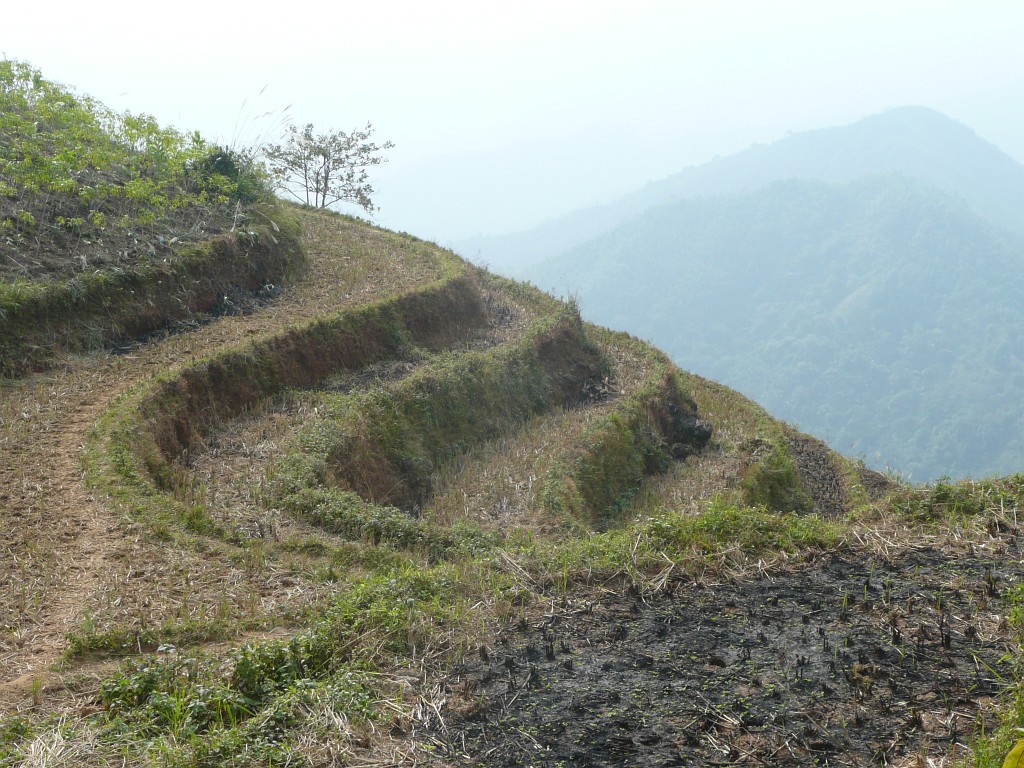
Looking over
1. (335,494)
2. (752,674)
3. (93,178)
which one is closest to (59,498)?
(335,494)

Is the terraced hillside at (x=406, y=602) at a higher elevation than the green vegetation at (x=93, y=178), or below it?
below

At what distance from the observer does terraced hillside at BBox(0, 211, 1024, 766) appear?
4.13 metres

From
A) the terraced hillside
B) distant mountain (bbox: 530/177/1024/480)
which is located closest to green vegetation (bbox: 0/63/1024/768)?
the terraced hillside

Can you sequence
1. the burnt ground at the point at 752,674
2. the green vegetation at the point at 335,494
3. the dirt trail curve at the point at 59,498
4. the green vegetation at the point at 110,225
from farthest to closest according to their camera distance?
the green vegetation at the point at 110,225 → the dirt trail curve at the point at 59,498 → the green vegetation at the point at 335,494 → the burnt ground at the point at 752,674

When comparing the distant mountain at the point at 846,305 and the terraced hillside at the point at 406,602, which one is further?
the distant mountain at the point at 846,305

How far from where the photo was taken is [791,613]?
5.32 m

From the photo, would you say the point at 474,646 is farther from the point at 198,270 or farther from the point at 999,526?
the point at 198,270

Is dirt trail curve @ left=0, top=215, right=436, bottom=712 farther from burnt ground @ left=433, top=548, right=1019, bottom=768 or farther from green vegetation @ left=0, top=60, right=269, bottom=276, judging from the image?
burnt ground @ left=433, top=548, right=1019, bottom=768

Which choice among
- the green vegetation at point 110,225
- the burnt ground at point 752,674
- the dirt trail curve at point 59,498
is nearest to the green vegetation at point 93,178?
the green vegetation at point 110,225

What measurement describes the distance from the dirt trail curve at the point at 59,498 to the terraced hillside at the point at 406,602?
0.12 ft

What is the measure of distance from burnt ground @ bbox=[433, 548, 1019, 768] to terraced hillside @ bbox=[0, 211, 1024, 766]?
0.02m

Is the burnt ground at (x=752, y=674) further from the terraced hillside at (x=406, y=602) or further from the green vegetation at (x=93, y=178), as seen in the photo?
the green vegetation at (x=93, y=178)

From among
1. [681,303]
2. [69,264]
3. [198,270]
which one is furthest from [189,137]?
[681,303]

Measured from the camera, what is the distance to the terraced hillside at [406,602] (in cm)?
413
